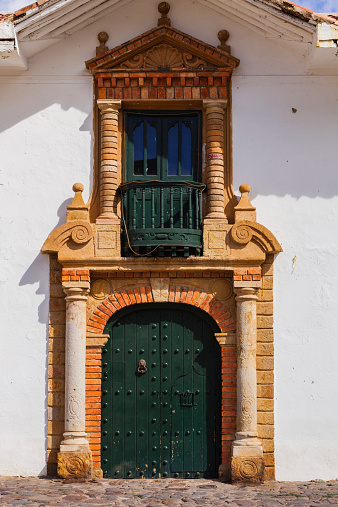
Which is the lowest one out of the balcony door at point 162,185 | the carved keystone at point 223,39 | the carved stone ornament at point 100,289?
the carved stone ornament at point 100,289

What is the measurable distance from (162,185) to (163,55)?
170 cm

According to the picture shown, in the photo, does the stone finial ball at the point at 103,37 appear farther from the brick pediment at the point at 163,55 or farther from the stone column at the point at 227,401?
the stone column at the point at 227,401

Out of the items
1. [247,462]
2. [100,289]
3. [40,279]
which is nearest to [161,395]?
[247,462]

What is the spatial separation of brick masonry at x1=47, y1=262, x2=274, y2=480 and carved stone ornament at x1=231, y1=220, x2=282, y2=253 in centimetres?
19

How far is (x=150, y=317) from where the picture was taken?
29.4 ft

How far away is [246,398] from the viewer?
8570 millimetres

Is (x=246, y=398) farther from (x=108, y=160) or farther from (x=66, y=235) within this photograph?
(x=108, y=160)

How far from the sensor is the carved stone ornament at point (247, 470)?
27.6 ft

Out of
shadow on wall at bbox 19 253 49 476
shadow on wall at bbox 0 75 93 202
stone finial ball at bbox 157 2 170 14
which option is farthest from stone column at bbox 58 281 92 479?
stone finial ball at bbox 157 2 170 14

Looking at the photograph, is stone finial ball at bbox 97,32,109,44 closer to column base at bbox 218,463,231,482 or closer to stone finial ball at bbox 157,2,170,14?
stone finial ball at bbox 157,2,170,14

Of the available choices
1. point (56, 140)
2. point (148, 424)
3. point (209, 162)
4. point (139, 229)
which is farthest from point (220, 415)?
point (56, 140)

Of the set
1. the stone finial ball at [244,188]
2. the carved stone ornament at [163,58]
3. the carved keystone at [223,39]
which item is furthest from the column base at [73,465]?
the carved keystone at [223,39]

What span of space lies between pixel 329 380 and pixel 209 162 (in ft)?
9.66

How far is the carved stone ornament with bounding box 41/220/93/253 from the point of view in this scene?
8.77m
